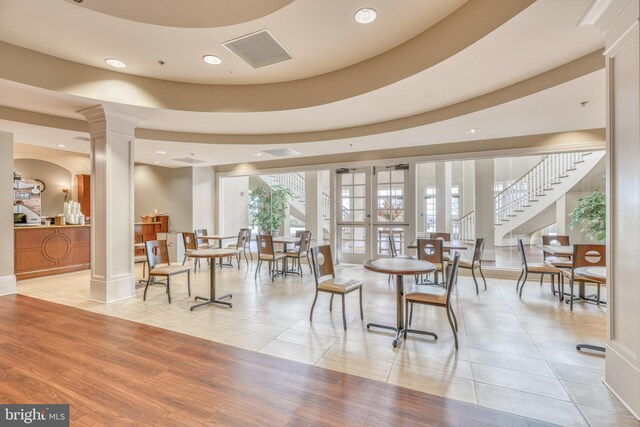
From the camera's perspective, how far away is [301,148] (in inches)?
236

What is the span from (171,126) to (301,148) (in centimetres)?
240

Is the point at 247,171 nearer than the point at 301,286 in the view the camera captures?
No

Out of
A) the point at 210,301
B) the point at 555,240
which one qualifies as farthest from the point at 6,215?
the point at 555,240

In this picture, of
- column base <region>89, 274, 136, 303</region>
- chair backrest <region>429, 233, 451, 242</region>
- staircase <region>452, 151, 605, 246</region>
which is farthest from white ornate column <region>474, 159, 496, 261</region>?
column base <region>89, 274, 136, 303</region>

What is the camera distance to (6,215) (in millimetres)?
4742

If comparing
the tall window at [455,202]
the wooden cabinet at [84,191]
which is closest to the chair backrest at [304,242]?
the tall window at [455,202]

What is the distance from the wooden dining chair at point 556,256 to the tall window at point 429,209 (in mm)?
2038

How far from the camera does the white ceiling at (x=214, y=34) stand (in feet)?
8.09

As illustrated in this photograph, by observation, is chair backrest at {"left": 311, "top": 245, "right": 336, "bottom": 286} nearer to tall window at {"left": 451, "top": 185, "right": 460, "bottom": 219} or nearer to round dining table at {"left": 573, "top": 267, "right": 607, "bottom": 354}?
round dining table at {"left": 573, "top": 267, "right": 607, "bottom": 354}

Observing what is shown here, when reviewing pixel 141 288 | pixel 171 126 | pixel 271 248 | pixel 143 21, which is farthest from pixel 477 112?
pixel 141 288

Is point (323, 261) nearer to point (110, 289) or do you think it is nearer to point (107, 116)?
point (110, 289)

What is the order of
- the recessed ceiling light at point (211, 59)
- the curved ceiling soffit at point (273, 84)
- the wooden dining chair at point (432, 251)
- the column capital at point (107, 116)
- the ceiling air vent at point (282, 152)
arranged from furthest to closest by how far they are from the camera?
the ceiling air vent at point (282, 152) → the wooden dining chair at point (432, 251) → the column capital at point (107, 116) → the recessed ceiling light at point (211, 59) → the curved ceiling soffit at point (273, 84)

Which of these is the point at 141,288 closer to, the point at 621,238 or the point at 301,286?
the point at 301,286

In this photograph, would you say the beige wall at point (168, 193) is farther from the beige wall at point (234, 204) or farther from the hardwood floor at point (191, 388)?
the hardwood floor at point (191, 388)
